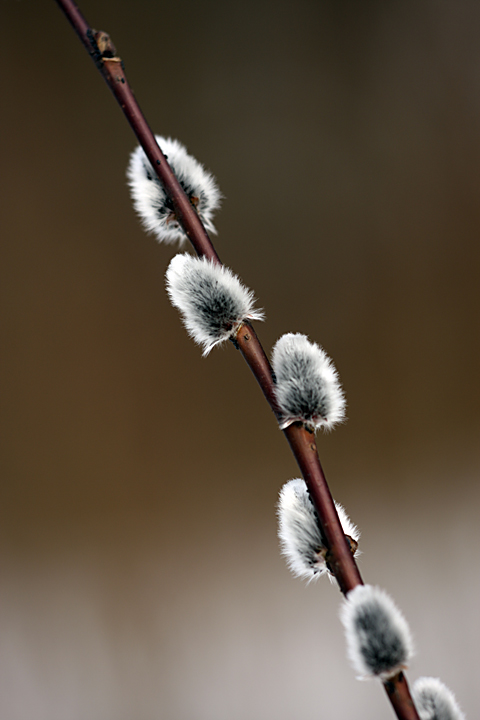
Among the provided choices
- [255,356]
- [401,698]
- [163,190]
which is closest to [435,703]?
[401,698]

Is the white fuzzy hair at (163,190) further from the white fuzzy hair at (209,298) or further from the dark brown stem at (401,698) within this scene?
the dark brown stem at (401,698)

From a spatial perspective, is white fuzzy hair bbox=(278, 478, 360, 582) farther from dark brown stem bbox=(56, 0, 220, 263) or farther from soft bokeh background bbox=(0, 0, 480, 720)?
soft bokeh background bbox=(0, 0, 480, 720)

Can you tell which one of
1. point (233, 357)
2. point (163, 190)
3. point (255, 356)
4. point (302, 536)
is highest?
point (233, 357)

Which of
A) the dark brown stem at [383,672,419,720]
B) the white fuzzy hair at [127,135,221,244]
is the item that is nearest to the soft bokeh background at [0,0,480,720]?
the white fuzzy hair at [127,135,221,244]

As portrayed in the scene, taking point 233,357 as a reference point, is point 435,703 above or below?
below

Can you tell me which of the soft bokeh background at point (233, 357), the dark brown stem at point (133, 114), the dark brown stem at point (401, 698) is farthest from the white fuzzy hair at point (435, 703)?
the soft bokeh background at point (233, 357)

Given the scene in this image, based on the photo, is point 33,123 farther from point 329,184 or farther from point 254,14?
point 329,184

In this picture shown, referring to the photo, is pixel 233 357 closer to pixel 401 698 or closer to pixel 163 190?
pixel 163 190
